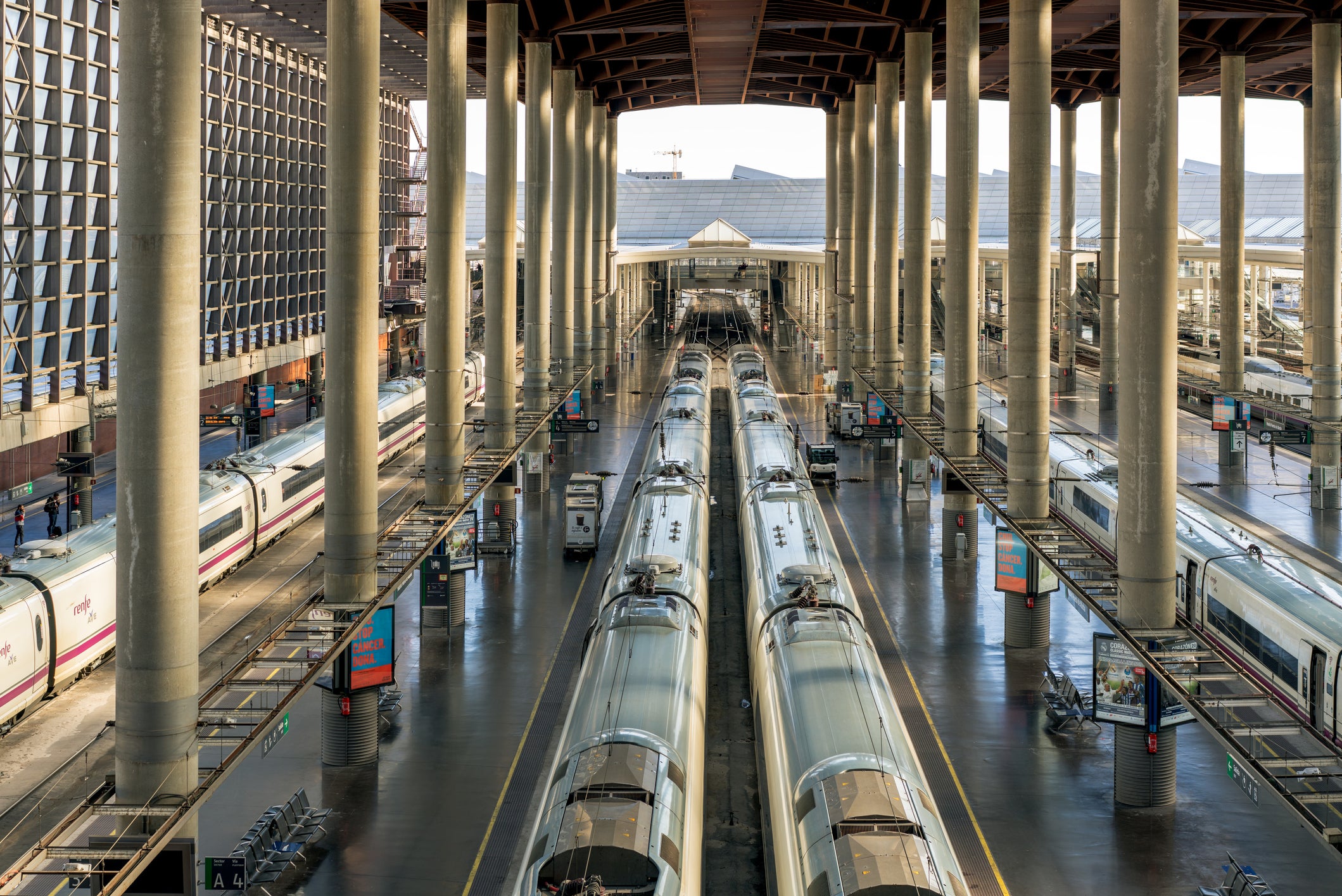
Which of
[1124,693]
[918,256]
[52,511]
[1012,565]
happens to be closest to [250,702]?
[1124,693]

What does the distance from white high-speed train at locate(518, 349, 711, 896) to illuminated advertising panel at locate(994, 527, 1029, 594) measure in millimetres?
7319

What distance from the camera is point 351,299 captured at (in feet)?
80.8

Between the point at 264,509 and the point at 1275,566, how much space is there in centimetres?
2887

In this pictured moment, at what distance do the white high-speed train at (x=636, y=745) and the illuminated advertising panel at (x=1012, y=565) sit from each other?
732 cm

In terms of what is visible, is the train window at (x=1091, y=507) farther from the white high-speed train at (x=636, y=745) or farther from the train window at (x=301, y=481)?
the train window at (x=301, y=481)

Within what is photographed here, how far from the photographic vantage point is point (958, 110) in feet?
129

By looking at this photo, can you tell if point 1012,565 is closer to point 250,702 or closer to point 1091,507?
point 1091,507

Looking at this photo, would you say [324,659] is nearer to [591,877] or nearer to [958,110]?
[591,877]

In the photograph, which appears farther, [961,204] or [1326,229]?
[1326,229]

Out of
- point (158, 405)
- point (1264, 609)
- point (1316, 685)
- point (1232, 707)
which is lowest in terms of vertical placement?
point (1316, 685)

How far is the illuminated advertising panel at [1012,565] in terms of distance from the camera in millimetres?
30812

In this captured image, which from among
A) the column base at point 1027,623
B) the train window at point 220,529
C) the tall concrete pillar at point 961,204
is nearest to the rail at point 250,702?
the train window at point 220,529

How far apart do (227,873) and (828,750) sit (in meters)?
8.69

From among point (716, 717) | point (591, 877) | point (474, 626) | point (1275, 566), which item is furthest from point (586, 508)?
point (591, 877)
